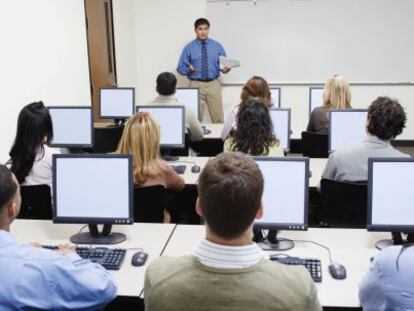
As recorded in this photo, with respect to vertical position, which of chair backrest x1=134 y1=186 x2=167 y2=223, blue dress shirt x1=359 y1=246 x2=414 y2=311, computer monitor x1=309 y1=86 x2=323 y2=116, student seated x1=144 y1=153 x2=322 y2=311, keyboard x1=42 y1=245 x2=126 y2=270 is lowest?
keyboard x1=42 y1=245 x2=126 y2=270

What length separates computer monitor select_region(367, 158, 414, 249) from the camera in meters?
2.30

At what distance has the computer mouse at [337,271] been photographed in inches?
83.6

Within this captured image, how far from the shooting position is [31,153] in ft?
9.92

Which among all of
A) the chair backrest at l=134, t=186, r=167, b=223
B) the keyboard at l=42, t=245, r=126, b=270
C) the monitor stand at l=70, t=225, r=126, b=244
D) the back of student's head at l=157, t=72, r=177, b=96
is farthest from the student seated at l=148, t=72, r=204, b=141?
the keyboard at l=42, t=245, r=126, b=270

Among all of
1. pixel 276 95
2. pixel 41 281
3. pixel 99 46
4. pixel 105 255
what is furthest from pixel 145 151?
pixel 99 46

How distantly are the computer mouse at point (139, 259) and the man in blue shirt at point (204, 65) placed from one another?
4.88 metres

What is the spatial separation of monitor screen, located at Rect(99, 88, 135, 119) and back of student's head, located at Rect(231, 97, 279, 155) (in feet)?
8.37

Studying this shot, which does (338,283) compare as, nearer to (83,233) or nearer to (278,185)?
(278,185)

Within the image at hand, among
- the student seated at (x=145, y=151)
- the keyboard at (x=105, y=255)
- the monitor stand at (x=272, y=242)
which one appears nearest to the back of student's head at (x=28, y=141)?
the student seated at (x=145, y=151)

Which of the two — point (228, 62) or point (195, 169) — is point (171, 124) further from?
point (228, 62)

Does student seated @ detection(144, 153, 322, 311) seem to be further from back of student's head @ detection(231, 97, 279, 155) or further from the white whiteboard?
the white whiteboard

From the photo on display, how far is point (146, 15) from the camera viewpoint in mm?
7473

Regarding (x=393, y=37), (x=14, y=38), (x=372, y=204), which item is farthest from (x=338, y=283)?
(x=393, y=37)

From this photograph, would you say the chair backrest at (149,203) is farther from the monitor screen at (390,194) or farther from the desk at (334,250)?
the monitor screen at (390,194)
